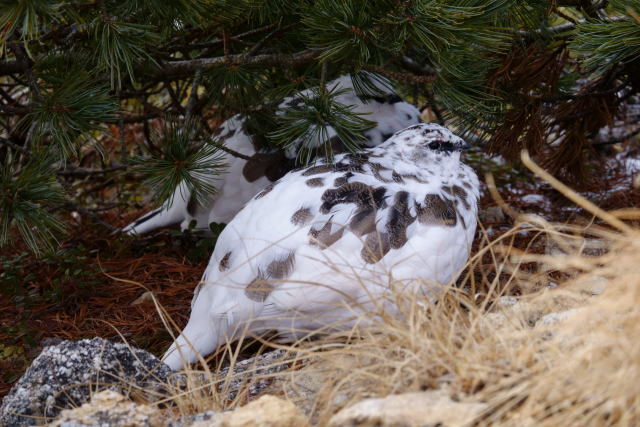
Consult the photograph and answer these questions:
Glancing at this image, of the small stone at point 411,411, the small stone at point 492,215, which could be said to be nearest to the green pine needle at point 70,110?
the small stone at point 411,411

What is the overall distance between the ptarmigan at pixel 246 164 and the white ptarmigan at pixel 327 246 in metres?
0.59

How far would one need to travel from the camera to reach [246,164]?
3.10 metres

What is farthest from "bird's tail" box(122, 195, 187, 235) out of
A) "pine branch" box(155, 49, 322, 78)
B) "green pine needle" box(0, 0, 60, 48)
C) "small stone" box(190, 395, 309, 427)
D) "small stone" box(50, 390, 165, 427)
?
"small stone" box(190, 395, 309, 427)

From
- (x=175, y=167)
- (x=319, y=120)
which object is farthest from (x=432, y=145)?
(x=175, y=167)

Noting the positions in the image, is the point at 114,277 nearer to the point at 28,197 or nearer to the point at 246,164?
the point at 246,164

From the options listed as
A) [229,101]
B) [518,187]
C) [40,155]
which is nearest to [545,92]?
[518,187]

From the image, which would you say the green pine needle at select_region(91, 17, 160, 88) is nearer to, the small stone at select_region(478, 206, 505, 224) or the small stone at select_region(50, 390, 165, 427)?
the small stone at select_region(50, 390, 165, 427)

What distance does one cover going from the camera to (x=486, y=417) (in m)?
1.33

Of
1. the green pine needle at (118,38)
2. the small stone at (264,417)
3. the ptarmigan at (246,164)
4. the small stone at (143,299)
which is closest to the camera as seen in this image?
the small stone at (264,417)

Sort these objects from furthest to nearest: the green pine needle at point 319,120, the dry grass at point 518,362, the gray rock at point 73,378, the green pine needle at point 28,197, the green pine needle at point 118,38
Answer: the green pine needle at point 319,120 < the green pine needle at point 28,197 < the green pine needle at point 118,38 < the gray rock at point 73,378 < the dry grass at point 518,362

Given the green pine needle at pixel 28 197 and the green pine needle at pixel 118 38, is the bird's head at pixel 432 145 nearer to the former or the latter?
the green pine needle at pixel 118 38

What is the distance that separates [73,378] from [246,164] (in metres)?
1.46

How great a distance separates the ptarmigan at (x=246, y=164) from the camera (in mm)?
3078

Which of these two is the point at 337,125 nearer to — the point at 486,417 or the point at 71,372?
the point at 71,372
